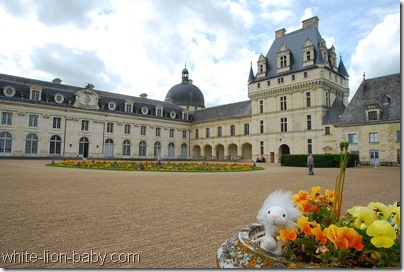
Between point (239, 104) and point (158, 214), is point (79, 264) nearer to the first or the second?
point (158, 214)

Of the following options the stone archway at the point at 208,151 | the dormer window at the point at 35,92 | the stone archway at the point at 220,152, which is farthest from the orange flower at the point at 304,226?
the stone archway at the point at 208,151

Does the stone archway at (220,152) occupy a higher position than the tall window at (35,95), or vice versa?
the tall window at (35,95)

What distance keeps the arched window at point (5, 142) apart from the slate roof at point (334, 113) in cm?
4070

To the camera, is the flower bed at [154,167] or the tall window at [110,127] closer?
the flower bed at [154,167]

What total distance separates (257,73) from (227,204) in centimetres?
3862

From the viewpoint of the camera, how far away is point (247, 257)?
158 cm

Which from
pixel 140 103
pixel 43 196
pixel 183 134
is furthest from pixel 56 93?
pixel 43 196

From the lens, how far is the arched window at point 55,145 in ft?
128

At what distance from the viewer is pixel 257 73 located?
42.8 m

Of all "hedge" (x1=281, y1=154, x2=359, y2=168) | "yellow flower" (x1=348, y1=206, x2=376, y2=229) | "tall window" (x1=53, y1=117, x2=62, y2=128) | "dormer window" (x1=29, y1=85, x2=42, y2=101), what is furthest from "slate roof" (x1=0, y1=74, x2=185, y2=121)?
"yellow flower" (x1=348, y1=206, x2=376, y2=229)

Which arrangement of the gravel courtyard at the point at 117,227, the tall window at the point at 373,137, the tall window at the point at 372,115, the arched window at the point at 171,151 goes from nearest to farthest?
1. the gravel courtyard at the point at 117,227
2. the tall window at the point at 373,137
3. the tall window at the point at 372,115
4. the arched window at the point at 171,151

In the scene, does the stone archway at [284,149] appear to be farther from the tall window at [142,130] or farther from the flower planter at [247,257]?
the flower planter at [247,257]

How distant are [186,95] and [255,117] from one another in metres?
25.2

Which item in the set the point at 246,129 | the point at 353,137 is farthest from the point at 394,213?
the point at 246,129
